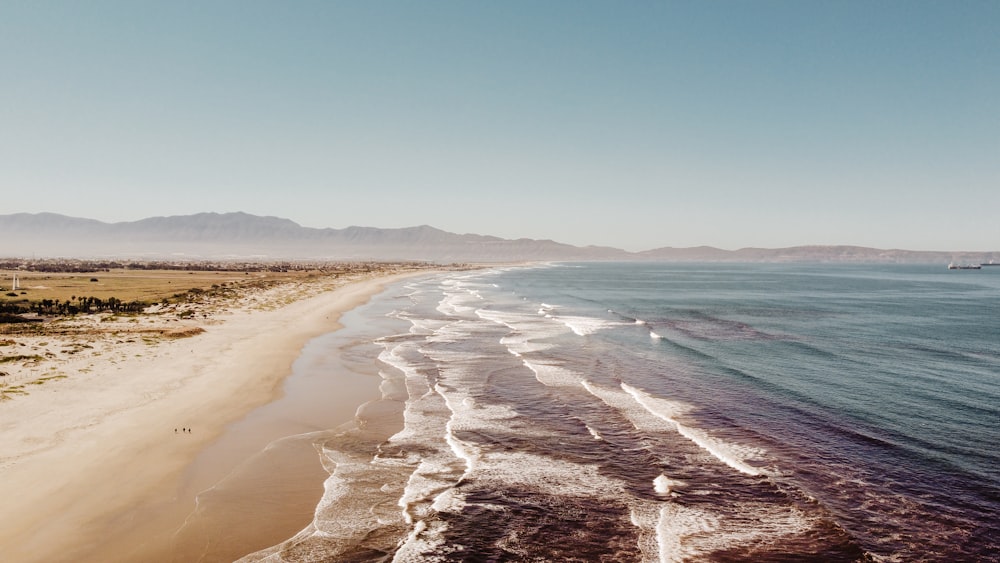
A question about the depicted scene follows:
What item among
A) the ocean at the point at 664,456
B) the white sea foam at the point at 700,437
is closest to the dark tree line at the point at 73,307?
the ocean at the point at 664,456

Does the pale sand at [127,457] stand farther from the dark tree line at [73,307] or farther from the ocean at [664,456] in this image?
the dark tree line at [73,307]

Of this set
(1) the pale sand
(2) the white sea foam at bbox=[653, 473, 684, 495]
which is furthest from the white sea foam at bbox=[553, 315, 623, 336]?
(2) the white sea foam at bbox=[653, 473, 684, 495]

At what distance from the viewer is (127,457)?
13906 mm

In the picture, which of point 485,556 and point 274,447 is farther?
point 274,447

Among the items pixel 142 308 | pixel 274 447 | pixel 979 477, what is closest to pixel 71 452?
pixel 274 447

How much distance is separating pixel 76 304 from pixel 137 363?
28.8m

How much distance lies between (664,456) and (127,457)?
14.3 meters

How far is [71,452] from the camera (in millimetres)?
13750

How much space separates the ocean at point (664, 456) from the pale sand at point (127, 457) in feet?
7.46

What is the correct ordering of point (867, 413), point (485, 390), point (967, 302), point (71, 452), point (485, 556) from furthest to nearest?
point (967, 302), point (485, 390), point (867, 413), point (71, 452), point (485, 556)

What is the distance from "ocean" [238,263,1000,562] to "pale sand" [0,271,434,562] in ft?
7.46

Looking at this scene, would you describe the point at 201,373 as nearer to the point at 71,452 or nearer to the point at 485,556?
the point at 71,452

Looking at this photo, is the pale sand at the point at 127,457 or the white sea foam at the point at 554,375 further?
the white sea foam at the point at 554,375

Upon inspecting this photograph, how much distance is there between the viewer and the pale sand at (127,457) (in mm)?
10102
